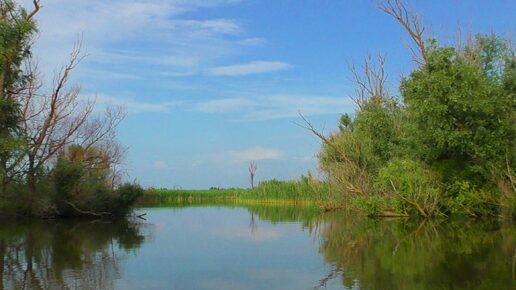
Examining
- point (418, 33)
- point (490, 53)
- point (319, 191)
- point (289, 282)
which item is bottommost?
point (289, 282)

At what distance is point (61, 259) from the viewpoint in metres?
13.6

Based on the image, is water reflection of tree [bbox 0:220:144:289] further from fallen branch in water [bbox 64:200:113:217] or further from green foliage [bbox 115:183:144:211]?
green foliage [bbox 115:183:144:211]

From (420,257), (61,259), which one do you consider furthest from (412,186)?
(61,259)

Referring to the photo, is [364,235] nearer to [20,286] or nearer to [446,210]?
[446,210]

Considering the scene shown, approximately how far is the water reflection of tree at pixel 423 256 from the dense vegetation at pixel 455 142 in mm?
3325

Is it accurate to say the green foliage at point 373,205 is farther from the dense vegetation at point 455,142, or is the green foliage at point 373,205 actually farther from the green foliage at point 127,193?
the green foliage at point 127,193

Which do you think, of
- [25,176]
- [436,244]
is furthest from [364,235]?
[25,176]

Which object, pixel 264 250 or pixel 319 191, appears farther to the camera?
pixel 319 191

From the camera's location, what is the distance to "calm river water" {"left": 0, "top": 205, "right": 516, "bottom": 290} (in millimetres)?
9961

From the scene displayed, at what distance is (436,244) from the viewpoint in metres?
15.5

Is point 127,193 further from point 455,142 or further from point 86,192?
point 455,142

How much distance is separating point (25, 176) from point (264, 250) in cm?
1970

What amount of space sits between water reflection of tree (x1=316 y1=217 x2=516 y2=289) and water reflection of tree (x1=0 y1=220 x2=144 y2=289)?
15.5 feet

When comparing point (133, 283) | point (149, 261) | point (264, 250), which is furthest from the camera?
point (264, 250)
